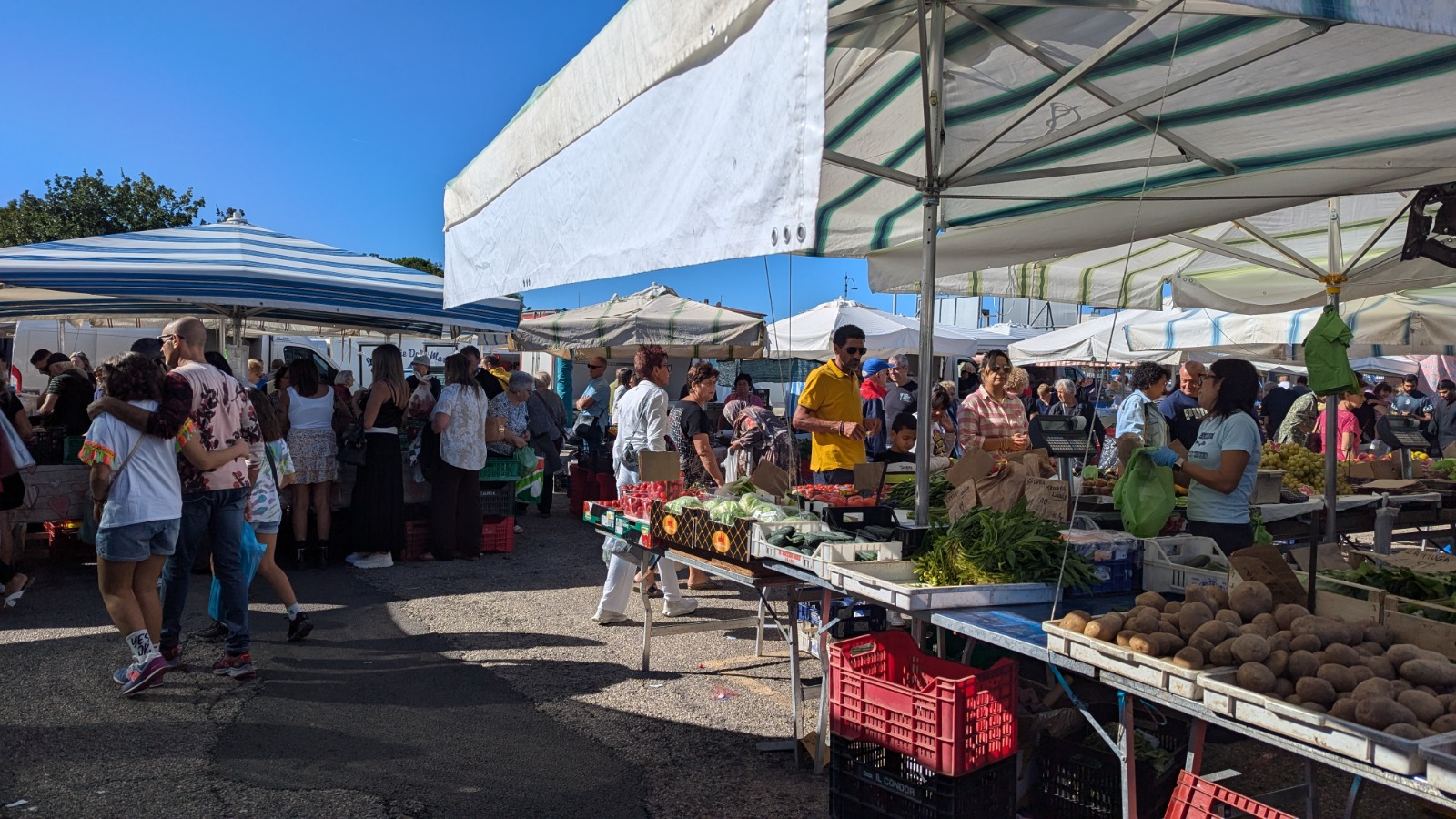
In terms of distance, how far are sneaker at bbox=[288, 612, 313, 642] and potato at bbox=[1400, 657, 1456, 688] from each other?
583cm

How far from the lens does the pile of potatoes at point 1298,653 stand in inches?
93.7

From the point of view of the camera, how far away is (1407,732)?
226cm

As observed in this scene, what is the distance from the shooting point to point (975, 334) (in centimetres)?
1761

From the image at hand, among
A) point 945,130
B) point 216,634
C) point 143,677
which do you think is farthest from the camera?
point 216,634

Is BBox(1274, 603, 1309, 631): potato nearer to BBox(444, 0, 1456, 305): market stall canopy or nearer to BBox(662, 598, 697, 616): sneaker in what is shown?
BBox(444, 0, 1456, 305): market stall canopy

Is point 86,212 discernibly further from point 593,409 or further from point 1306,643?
point 1306,643

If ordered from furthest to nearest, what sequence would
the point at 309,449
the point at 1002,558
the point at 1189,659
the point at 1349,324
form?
the point at 309,449
the point at 1349,324
the point at 1002,558
the point at 1189,659

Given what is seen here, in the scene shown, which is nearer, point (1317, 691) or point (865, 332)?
point (1317, 691)

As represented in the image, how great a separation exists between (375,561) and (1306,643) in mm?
7637

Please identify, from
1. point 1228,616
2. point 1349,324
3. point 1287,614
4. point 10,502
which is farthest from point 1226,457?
point 10,502

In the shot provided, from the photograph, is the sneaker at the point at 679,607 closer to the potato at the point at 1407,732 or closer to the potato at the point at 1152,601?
the potato at the point at 1152,601

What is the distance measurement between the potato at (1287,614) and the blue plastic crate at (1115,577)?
0.75 metres

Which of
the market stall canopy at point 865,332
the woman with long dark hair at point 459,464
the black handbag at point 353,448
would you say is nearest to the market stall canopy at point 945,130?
the woman with long dark hair at point 459,464

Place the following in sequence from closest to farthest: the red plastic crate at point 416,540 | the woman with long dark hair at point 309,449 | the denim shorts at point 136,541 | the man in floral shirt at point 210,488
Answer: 1. the denim shorts at point 136,541
2. the man in floral shirt at point 210,488
3. the woman with long dark hair at point 309,449
4. the red plastic crate at point 416,540
